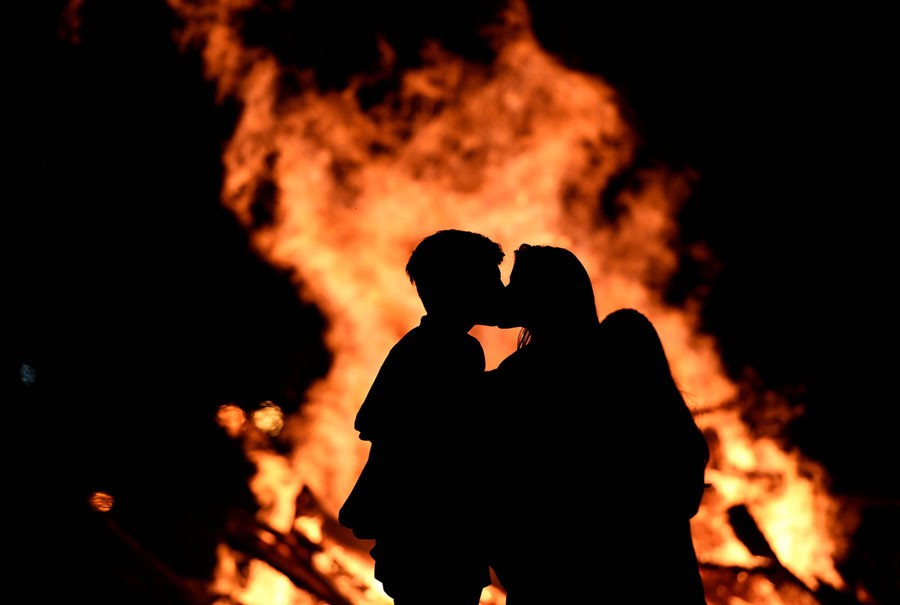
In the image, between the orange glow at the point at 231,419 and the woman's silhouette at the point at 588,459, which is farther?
the orange glow at the point at 231,419

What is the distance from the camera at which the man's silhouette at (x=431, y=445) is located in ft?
5.43

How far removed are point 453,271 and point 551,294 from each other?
0.31m

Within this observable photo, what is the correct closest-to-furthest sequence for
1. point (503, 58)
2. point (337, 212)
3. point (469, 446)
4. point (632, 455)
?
point (632, 455)
point (469, 446)
point (503, 58)
point (337, 212)

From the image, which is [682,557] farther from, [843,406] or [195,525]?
[195,525]

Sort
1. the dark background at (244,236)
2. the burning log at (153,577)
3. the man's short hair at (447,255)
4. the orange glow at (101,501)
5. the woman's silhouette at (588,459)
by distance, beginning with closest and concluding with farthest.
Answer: the woman's silhouette at (588,459)
the man's short hair at (447,255)
the dark background at (244,236)
the burning log at (153,577)
the orange glow at (101,501)

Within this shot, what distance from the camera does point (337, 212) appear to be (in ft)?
11.2

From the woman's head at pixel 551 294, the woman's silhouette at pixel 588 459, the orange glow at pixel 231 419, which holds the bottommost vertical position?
the woman's silhouette at pixel 588 459

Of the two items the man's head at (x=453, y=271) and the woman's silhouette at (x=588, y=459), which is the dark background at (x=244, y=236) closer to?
the woman's silhouette at (x=588, y=459)

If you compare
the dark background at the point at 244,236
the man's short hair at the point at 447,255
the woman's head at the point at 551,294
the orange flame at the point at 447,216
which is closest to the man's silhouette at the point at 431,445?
the man's short hair at the point at 447,255

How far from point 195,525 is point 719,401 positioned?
307 centimetres

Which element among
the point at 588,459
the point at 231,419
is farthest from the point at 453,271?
the point at 231,419

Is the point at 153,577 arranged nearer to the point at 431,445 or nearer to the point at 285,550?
the point at 285,550

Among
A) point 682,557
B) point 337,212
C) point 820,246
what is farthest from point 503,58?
point 682,557

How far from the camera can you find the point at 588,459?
5.38 ft
